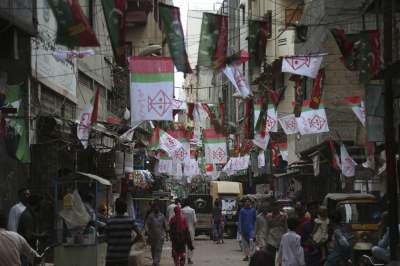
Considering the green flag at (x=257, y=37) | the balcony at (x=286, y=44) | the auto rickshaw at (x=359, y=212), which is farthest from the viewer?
the balcony at (x=286, y=44)

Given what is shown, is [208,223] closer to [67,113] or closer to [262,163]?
[262,163]

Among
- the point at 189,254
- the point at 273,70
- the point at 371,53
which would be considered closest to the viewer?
the point at 371,53

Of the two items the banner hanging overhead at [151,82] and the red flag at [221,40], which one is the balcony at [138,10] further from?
the red flag at [221,40]

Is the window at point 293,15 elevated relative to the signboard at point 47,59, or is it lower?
elevated

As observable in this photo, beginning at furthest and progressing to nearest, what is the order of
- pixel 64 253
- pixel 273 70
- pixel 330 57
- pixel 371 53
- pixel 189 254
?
pixel 273 70, pixel 330 57, pixel 189 254, pixel 371 53, pixel 64 253

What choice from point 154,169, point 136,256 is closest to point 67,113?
point 136,256

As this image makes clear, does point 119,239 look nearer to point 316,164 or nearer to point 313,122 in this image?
point 313,122

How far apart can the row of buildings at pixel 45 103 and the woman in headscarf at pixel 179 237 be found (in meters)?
3.14

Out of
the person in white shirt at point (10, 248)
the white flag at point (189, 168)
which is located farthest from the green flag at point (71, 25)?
the white flag at point (189, 168)

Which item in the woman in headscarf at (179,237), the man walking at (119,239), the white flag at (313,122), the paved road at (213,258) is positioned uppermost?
the white flag at (313,122)

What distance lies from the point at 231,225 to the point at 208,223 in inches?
51.8

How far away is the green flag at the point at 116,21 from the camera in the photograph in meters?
14.6

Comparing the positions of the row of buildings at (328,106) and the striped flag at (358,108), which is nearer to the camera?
the striped flag at (358,108)

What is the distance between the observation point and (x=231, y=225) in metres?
42.2
